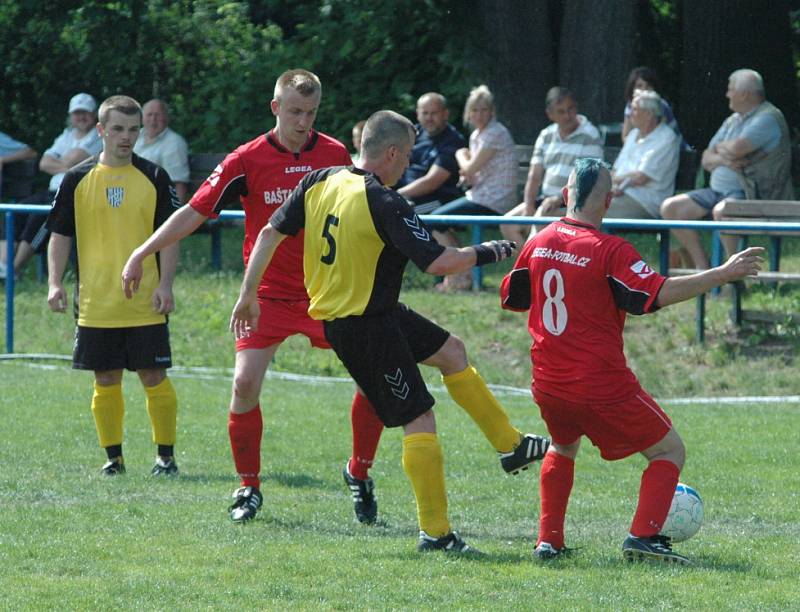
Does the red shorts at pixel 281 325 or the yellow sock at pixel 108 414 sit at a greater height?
the red shorts at pixel 281 325

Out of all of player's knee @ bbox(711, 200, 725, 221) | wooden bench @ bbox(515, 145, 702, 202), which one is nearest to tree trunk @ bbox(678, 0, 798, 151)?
wooden bench @ bbox(515, 145, 702, 202)

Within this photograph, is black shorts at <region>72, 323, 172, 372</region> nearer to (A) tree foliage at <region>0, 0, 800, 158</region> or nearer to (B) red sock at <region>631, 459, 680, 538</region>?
(B) red sock at <region>631, 459, 680, 538</region>

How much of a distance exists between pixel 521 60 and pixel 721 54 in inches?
93.5

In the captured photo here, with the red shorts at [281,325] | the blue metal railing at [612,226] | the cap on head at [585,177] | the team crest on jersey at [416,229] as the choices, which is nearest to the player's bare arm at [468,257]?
the team crest on jersey at [416,229]

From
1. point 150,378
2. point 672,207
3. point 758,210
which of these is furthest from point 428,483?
point 672,207

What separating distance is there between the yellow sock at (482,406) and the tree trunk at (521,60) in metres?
10.6

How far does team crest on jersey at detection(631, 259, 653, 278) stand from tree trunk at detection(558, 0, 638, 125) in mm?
11231

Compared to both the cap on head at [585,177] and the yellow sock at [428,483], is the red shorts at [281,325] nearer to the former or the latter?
the yellow sock at [428,483]

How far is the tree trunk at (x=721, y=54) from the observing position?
17719mm

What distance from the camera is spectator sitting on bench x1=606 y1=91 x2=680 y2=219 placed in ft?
42.6

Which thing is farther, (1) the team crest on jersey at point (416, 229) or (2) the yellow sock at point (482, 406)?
(2) the yellow sock at point (482, 406)

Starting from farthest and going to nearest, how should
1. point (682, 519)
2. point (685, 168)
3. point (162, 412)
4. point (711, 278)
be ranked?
1. point (685, 168)
2. point (162, 412)
3. point (682, 519)
4. point (711, 278)

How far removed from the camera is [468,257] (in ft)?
20.3

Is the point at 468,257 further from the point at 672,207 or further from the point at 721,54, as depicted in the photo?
the point at 721,54
